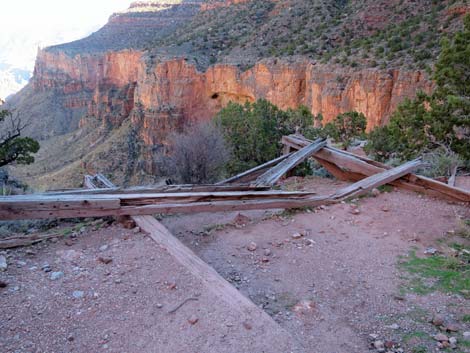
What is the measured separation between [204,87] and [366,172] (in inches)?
1144

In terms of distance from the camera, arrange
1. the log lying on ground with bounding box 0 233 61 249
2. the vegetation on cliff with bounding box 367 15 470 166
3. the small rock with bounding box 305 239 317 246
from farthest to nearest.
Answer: the vegetation on cliff with bounding box 367 15 470 166 → the small rock with bounding box 305 239 317 246 → the log lying on ground with bounding box 0 233 61 249

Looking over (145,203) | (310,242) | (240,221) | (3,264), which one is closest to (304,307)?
(310,242)

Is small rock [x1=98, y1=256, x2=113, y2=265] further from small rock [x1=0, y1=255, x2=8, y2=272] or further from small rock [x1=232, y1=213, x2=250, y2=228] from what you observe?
small rock [x1=232, y1=213, x2=250, y2=228]

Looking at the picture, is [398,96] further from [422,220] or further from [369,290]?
→ [369,290]

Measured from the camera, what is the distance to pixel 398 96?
19.6 m

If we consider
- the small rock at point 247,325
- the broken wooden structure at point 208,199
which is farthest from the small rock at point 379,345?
the small rock at point 247,325

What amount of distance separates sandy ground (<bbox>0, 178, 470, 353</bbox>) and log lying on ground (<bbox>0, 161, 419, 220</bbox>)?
309 mm

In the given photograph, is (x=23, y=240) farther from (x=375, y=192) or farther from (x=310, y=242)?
(x=375, y=192)

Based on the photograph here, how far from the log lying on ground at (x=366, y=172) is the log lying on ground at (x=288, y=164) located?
0.72ft

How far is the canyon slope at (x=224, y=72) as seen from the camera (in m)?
21.2

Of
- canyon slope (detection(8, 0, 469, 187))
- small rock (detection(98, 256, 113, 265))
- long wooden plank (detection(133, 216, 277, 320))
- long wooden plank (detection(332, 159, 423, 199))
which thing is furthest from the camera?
canyon slope (detection(8, 0, 469, 187))

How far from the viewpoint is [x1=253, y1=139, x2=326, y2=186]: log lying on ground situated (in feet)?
21.3

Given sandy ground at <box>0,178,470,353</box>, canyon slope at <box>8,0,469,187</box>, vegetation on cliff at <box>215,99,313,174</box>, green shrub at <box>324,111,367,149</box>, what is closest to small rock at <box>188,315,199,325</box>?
sandy ground at <box>0,178,470,353</box>

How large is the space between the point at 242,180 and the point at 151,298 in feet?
12.4
